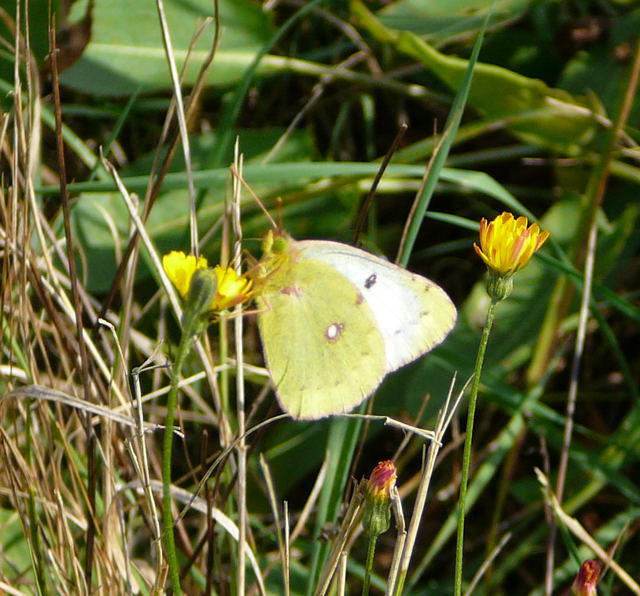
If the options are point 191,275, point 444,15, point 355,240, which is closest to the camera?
point 191,275

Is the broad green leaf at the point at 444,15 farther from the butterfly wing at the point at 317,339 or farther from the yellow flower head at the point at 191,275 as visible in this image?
the yellow flower head at the point at 191,275

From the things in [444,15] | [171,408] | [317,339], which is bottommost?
[317,339]

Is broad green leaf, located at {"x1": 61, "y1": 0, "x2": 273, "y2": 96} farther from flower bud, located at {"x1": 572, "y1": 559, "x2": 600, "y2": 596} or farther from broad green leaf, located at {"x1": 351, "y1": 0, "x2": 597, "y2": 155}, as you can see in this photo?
flower bud, located at {"x1": 572, "y1": 559, "x2": 600, "y2": 596}

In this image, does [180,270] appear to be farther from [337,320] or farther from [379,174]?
[337,320]

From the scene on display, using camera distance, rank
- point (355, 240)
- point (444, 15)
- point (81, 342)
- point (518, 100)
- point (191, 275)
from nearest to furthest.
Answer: point (191, 275), point (81, 342), point (355, 240), point (518, 100), point (444, 15)

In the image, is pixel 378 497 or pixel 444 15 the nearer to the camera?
pixel 378 497

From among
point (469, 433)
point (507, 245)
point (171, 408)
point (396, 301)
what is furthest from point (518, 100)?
point (171, 408)

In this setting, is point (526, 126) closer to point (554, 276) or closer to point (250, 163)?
point (554, 276)

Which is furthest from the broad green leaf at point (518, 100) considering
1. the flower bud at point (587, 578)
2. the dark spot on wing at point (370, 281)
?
the flower bud at point (587, 578)
